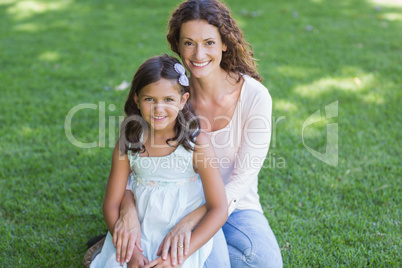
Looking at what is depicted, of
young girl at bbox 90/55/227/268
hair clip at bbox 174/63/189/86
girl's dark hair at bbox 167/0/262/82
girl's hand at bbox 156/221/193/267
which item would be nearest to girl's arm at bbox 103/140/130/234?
young girl at bbox 90/55/227/268

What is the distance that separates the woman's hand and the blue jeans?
37cm

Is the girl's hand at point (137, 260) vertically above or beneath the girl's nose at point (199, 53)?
beneath

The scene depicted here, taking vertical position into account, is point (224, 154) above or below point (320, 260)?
above

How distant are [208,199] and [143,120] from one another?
0.54 metres

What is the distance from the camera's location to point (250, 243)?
2.15 meters

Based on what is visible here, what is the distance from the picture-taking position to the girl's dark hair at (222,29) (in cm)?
218

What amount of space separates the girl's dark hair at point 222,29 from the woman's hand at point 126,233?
95cm

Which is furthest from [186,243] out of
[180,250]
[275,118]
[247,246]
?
[275,118]

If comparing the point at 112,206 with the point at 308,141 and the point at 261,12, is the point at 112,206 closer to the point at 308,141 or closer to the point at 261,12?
the point at 308,141

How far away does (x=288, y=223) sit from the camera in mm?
2730

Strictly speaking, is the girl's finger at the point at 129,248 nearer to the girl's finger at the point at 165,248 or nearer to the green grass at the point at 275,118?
the girl's finger at the point at 165,248

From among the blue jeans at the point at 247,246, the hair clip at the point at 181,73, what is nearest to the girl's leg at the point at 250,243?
the blue jeans at the point at 247,246

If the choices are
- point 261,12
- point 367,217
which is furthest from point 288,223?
point 261,12

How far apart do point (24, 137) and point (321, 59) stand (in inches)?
127
